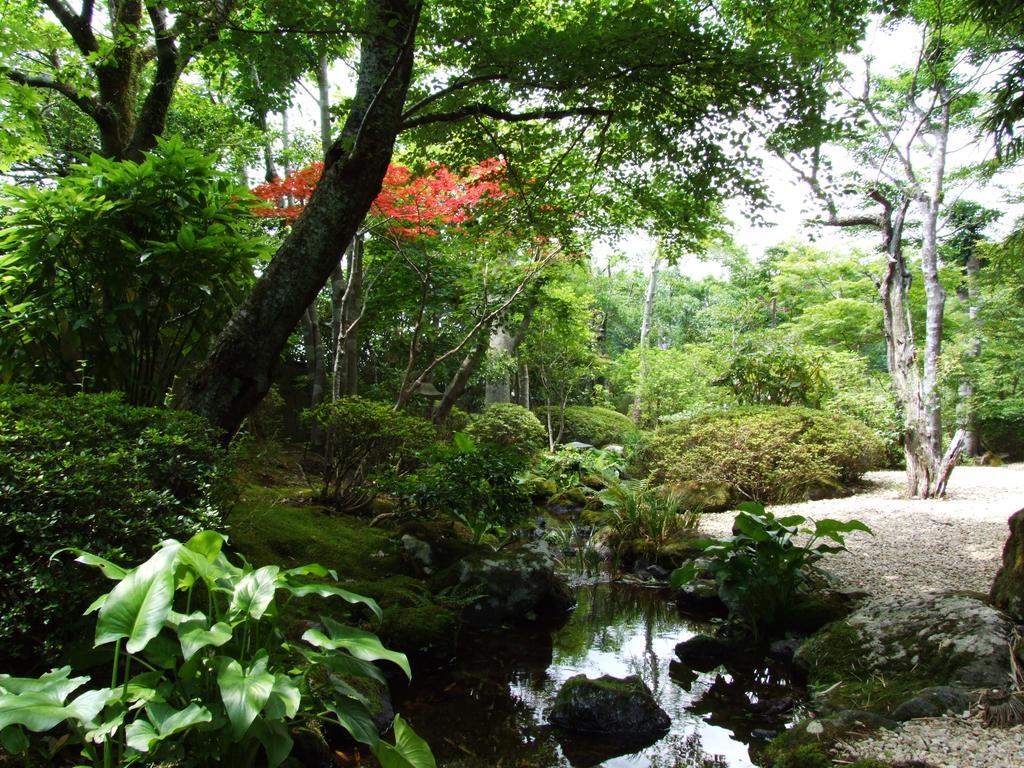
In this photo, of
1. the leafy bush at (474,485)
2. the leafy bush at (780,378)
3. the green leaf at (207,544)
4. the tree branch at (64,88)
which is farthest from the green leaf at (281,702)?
the leafy bush at (780,378)

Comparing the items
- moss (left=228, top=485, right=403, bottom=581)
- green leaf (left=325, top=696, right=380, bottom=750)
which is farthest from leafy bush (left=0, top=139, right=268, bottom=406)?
green leaf (left=325, top=696, right=380, bottom=750)

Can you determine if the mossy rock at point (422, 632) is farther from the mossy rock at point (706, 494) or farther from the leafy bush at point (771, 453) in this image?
the leafy bush at point (771, 453)

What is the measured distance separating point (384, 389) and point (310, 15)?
710 centimetres

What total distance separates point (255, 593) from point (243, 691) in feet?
1.02

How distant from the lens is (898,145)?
11.3 metres

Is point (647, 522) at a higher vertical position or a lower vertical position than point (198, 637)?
lower

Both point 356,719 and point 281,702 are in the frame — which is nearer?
point 281,702

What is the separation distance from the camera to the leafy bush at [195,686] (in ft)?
4.85

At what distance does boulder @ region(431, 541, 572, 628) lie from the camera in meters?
4.25

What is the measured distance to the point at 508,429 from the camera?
1024 cm

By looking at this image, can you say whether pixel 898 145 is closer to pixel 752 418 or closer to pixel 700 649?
pixel 752 418

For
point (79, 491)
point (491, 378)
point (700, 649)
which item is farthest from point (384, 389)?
point (79, 491)

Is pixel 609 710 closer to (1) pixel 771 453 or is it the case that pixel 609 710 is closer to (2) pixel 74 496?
(2) pixel 74 496

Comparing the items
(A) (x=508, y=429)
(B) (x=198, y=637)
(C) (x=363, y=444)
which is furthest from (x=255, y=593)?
(A) (x=508, y=429)
